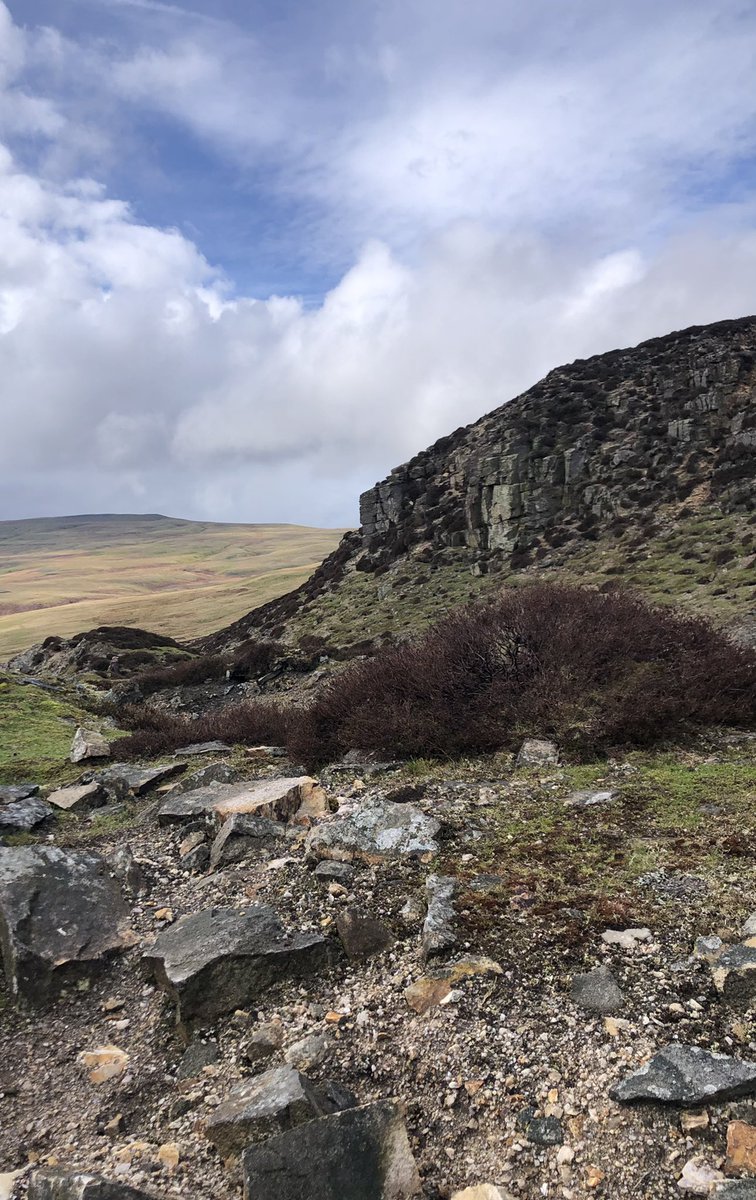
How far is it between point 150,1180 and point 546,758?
22.7ft

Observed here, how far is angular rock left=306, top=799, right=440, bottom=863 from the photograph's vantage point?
6379 mm

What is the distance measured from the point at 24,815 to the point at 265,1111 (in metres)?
6.33

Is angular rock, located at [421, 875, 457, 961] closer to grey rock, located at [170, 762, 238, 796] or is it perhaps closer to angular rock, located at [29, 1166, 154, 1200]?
angular rock, located at [29, 1166, 154, 1200]

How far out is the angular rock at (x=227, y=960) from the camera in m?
4.58

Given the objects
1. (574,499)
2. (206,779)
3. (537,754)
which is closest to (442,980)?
(537,754)

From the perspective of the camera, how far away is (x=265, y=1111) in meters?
3.42

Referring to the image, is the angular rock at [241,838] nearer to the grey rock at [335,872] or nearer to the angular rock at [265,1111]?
the grey rock at [335,872]

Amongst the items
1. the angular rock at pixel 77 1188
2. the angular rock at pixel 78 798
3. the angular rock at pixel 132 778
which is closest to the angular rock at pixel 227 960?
the angular rock at pixel 77 1188

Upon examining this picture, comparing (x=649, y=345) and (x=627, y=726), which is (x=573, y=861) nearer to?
(x=627, y=726)

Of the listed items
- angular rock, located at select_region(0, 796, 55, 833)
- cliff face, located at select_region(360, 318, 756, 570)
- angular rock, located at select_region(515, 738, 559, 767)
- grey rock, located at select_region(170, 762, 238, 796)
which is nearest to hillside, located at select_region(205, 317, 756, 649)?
cliff face, located at select_region(360, 318, 756, 570)

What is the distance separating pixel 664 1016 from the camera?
12.8ft

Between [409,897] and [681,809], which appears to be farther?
[681,809]

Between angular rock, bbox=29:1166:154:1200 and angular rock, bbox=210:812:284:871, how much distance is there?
3.49 m

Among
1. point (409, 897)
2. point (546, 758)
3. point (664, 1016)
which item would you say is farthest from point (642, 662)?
point (664, 1016)
